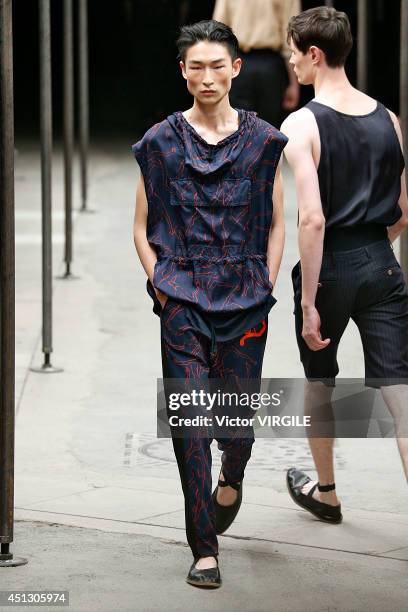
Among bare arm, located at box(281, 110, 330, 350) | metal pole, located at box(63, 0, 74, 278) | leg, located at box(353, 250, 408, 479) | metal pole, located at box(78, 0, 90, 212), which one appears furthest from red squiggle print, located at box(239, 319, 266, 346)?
metal pole, located at box(78, 0, 90, 212)

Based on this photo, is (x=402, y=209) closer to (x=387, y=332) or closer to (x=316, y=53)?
(x=387, y=332)

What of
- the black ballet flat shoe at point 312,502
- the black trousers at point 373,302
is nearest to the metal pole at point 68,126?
the black ballet flat shoe at point 312,502

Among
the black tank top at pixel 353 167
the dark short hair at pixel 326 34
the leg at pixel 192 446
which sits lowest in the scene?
the leg at pixel 192 446

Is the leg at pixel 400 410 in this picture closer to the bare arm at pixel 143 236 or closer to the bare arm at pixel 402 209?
the bare arm at pixel 402 209

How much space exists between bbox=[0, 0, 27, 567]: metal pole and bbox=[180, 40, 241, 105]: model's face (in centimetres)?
60

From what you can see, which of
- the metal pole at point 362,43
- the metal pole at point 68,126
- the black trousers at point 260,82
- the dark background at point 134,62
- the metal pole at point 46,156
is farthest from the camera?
the dark background at point 134,62

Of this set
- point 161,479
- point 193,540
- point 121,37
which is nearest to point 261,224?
point 193,540

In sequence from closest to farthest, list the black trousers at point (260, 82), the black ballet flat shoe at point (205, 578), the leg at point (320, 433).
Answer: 1. the black ballet flat shoe at point (205, 578)
2. the leg at point (320, 433)
3. the black trousers at point (260, 82)

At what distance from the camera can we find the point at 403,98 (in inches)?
254

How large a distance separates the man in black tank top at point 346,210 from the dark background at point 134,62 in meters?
13.7

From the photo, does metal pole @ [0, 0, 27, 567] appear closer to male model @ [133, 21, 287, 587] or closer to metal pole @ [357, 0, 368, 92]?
male model @ [133, 21, 287, 587]

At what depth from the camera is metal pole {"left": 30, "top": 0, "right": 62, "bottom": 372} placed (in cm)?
830

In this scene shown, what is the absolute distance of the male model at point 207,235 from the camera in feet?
16.9

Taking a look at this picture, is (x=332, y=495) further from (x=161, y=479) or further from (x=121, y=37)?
(x=121, y=37)
